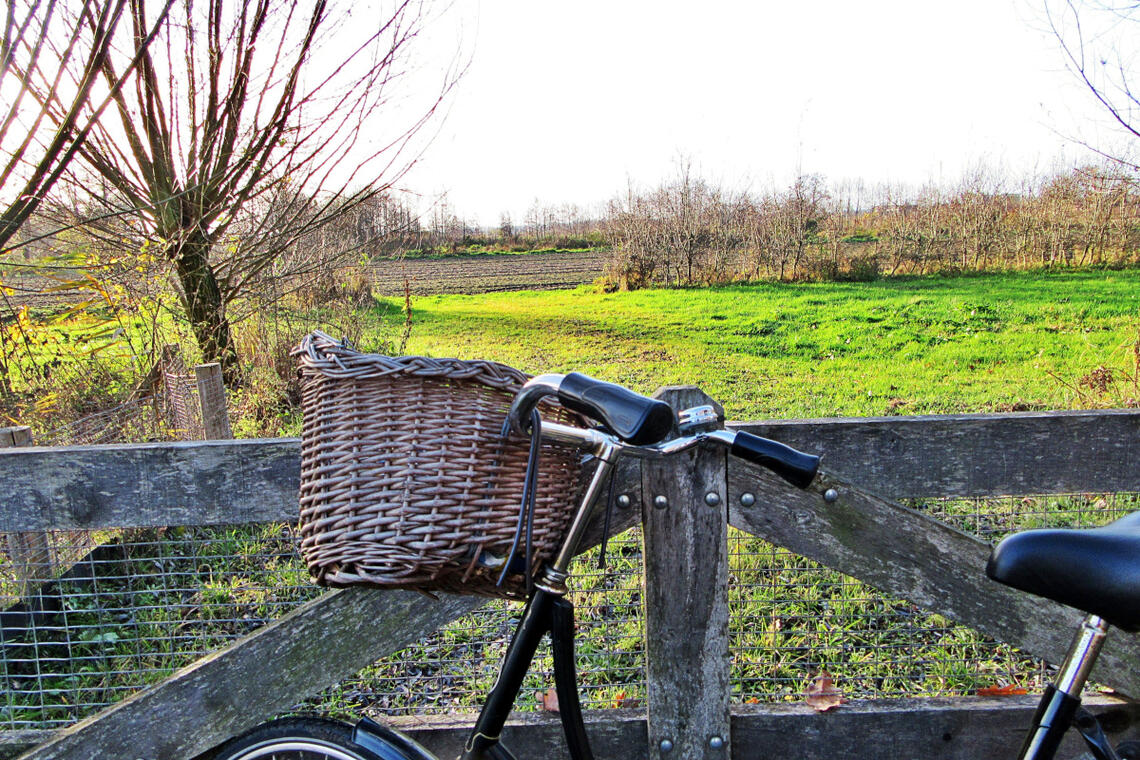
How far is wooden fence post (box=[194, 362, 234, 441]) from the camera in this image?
4.38 meters

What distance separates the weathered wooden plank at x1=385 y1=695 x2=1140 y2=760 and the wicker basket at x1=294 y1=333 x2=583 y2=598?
85 centimetres

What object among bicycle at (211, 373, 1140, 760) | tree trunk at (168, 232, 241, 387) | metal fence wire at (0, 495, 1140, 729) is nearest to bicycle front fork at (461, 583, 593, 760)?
bicycle at (211, 373, 1140, 760)

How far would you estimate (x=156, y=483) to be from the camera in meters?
1.95

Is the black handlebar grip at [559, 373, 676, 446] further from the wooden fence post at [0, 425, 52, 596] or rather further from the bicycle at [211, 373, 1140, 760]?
the wooden fence post at [0, 425, 52, 596]

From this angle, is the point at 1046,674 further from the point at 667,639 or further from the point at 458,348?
the point at 458,348

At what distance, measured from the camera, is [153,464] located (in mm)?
1947

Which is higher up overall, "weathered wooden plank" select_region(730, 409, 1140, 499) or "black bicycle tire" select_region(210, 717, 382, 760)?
"weathered wooden plank" select_region(730, 409, 1140, 499)

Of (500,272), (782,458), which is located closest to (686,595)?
(782,458)

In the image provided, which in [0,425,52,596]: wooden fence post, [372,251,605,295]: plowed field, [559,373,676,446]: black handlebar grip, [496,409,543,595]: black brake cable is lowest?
[0,425,52,596]: wooden fence post

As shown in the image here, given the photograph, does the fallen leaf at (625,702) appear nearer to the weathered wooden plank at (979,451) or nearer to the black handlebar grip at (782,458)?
the weathered wooden plank at (979,451)

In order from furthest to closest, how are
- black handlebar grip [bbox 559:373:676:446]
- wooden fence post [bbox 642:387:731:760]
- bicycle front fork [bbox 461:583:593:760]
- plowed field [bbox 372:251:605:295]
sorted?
plowed field [bbox 372:251:605:295] < wooden fence post [bbox 642:387:731:760] < bicycle front fork [bbox 461:583:593:760] < black handlebar grip [bbox 559:373:676:446]

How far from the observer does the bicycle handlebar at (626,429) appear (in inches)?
46.9

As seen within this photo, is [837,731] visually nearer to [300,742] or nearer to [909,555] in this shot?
[909,555]

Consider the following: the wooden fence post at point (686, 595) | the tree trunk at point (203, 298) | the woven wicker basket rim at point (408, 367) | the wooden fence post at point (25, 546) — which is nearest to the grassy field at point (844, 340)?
the tree trunk at point (203, 298)
